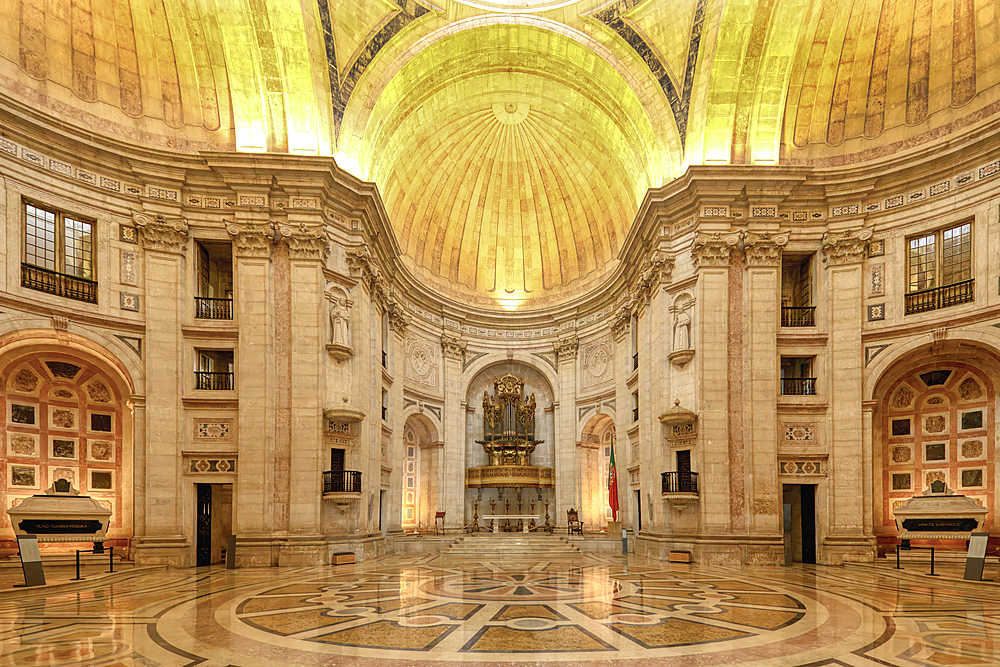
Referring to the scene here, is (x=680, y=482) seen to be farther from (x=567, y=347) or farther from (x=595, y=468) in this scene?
(x=567, y=347)

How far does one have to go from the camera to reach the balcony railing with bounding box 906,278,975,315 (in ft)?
59.6

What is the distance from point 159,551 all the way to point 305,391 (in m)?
5.74

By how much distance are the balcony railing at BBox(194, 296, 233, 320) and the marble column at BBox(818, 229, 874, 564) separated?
18303 mm

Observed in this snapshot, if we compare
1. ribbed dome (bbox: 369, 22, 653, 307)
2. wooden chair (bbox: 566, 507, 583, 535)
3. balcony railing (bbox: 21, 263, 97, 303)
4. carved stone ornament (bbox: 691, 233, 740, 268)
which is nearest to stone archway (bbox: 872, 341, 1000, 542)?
carved stone ornament (bbox: 691, 233, 740, 268)

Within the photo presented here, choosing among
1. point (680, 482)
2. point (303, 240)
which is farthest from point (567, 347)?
point (303, 240)

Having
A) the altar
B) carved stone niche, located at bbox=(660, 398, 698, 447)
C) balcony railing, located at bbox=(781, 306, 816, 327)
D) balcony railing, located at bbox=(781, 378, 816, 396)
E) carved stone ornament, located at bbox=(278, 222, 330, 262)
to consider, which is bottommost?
the altar

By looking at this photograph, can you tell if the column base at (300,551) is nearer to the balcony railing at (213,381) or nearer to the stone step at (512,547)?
the balcony railing at (213,381)

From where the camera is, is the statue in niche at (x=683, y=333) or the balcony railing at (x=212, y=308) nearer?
the balcony railing at (x=212, y=308)

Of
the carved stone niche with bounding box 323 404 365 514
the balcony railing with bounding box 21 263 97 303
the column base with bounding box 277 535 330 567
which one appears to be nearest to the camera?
the balcony railing with bounding box 21 263 97 303

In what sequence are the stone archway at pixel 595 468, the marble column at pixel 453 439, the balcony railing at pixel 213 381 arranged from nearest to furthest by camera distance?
1. the balcony railing at pixel 213 381
2. the marble column at pixel 453 439
3. the stone archway at pixel 595 468

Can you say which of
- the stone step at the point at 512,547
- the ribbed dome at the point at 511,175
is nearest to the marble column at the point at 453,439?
the ribbed dome at the point at 511,175

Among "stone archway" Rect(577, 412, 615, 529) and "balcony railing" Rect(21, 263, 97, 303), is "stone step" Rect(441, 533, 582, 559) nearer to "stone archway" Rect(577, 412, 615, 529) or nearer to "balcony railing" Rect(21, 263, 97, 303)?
"stone archway" Rect(577, 412, 615, 529)

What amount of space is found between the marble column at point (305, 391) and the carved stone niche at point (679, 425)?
10542mm

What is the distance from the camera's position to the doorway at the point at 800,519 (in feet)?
65.9
